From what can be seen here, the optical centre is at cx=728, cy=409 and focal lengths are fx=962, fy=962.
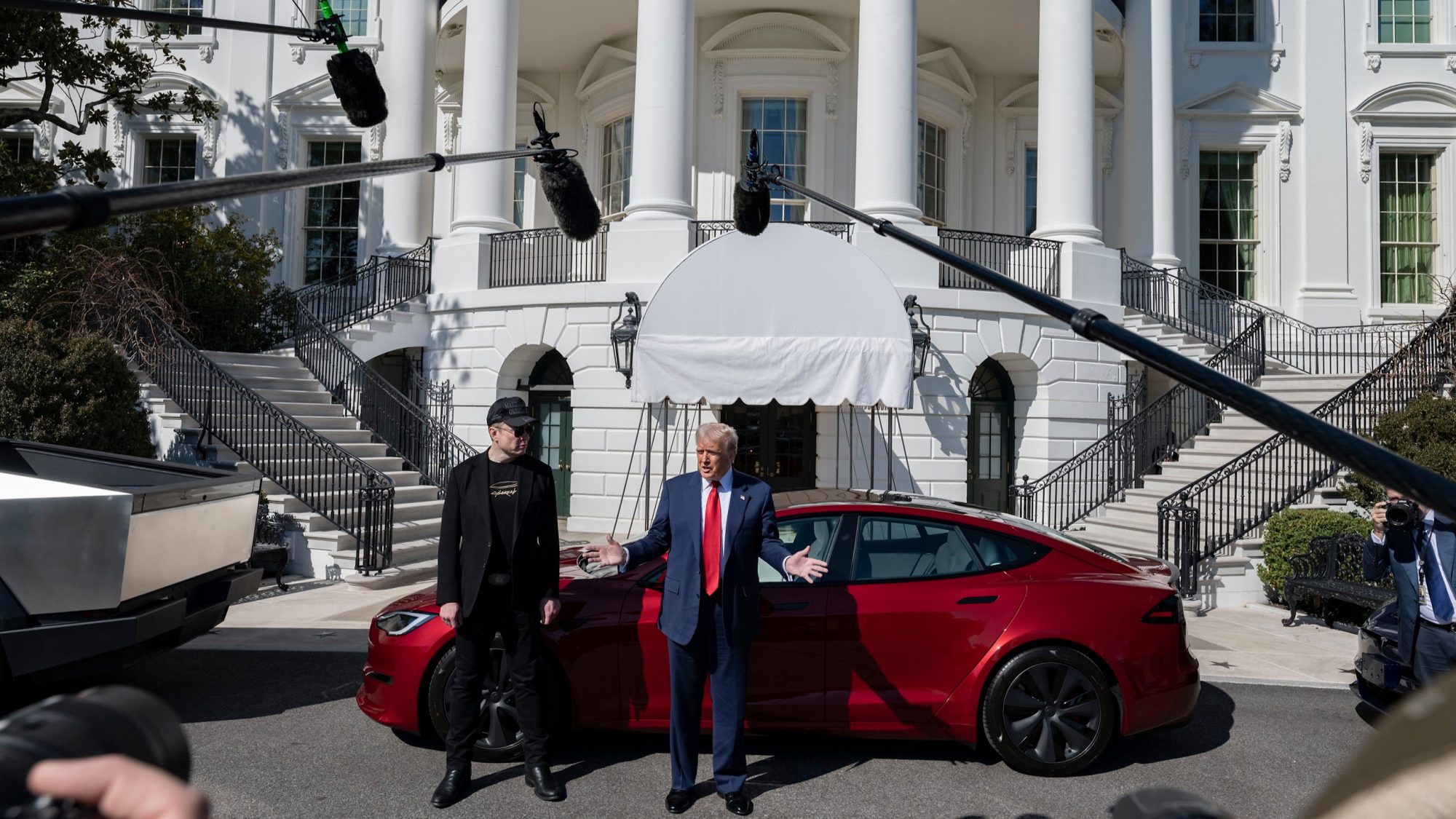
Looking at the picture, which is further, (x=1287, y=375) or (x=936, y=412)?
(x=1287, y=375)

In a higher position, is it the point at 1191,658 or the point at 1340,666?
the point at 1191,658

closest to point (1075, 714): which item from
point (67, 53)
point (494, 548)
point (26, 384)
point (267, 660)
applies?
point (494, 548)

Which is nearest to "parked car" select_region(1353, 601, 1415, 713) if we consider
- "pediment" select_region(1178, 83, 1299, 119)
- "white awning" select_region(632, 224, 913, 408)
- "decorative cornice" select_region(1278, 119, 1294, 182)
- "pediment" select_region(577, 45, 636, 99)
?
"white awning" select_region(632, 224, 913, 408)

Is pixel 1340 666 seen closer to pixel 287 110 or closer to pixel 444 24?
pixel 444 24

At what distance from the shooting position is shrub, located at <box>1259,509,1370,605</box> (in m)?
10.9

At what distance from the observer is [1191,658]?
548cm

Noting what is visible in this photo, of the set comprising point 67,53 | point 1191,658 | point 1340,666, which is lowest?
point 1340,666

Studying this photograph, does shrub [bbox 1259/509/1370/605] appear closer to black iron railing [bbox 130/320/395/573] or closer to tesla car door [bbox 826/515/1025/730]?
tesla car door [bbox 826/515/1025/730]

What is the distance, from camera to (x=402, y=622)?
5406 mm

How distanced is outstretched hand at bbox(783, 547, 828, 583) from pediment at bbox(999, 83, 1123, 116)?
19942 mm

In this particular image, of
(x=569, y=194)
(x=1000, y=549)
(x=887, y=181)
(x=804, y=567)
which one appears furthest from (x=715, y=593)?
(x=887, y=181)

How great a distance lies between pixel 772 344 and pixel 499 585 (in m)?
8.16

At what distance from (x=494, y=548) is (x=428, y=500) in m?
10.3

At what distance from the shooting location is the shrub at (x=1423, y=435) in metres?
9.78
